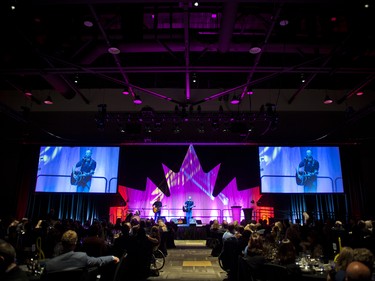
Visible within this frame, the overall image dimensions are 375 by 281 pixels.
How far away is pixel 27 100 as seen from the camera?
11.8m

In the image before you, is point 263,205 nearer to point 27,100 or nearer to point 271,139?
point 271,139

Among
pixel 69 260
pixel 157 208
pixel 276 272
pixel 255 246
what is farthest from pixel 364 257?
pixel 157 208

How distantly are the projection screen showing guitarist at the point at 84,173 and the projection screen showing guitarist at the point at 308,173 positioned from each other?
27.2 ft

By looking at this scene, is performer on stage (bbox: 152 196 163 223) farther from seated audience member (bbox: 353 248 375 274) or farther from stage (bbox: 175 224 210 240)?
seated audience member (bbox: 353 248 375 274)

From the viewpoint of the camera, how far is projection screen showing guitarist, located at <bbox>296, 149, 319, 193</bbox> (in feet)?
39.5

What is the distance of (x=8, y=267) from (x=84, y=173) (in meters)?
10.4

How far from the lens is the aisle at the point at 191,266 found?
6438mm

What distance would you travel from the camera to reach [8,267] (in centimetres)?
236

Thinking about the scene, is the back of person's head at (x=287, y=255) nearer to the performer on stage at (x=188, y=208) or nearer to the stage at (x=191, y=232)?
the stage at (x=191, y=232)

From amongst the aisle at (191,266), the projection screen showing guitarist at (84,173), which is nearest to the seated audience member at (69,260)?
the aisle at (191,266)

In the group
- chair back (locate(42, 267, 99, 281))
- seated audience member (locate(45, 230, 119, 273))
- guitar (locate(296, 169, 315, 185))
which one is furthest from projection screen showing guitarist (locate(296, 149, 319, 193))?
chair back (locate(42, 267, 99, 281))

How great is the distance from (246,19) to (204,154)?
7.89 metres

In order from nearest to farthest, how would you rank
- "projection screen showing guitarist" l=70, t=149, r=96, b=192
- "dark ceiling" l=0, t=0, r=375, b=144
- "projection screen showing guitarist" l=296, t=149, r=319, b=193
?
"dark ceiling" l=0, t=0, r=375, b=144 < "projection screen showing guitarist" l=296, t=149, r=319, b=193 < "projection screen showing guitarist" l=70, t=149, r=96, b=192

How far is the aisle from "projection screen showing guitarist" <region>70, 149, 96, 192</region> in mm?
4462
